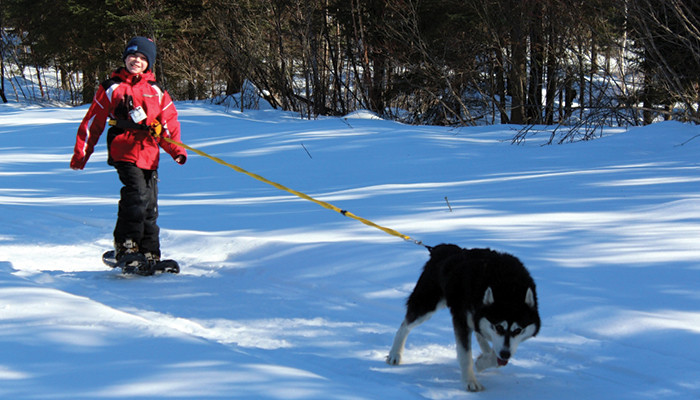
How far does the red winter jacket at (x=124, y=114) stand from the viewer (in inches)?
199

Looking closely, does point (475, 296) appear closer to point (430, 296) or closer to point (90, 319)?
point (430, 296)

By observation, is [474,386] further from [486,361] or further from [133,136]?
[133,136]

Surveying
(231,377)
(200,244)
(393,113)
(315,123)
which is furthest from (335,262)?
(393,113)

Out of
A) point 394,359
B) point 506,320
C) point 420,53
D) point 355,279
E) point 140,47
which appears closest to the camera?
point 506,320

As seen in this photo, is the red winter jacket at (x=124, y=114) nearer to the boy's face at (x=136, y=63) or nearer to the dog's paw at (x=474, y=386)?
the boy's face at (x=136, y=63)

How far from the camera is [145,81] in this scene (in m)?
5.15

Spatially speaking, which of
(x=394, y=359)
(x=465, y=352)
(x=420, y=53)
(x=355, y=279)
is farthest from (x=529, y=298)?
(x=420, y=53)

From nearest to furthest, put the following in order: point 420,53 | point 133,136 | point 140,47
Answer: point 140,47, point 133,136, point 420,53

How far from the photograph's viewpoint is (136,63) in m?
5.08

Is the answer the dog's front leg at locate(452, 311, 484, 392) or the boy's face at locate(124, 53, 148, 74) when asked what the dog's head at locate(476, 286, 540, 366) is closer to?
the dog's front leg at locate(452, 311, 484, 392)

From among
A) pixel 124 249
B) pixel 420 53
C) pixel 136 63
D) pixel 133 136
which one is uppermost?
pixel 420 53

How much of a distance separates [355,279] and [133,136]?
2217 millimetres

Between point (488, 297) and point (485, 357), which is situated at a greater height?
point (488, 297)

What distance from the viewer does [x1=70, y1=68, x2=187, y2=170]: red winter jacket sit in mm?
5055
